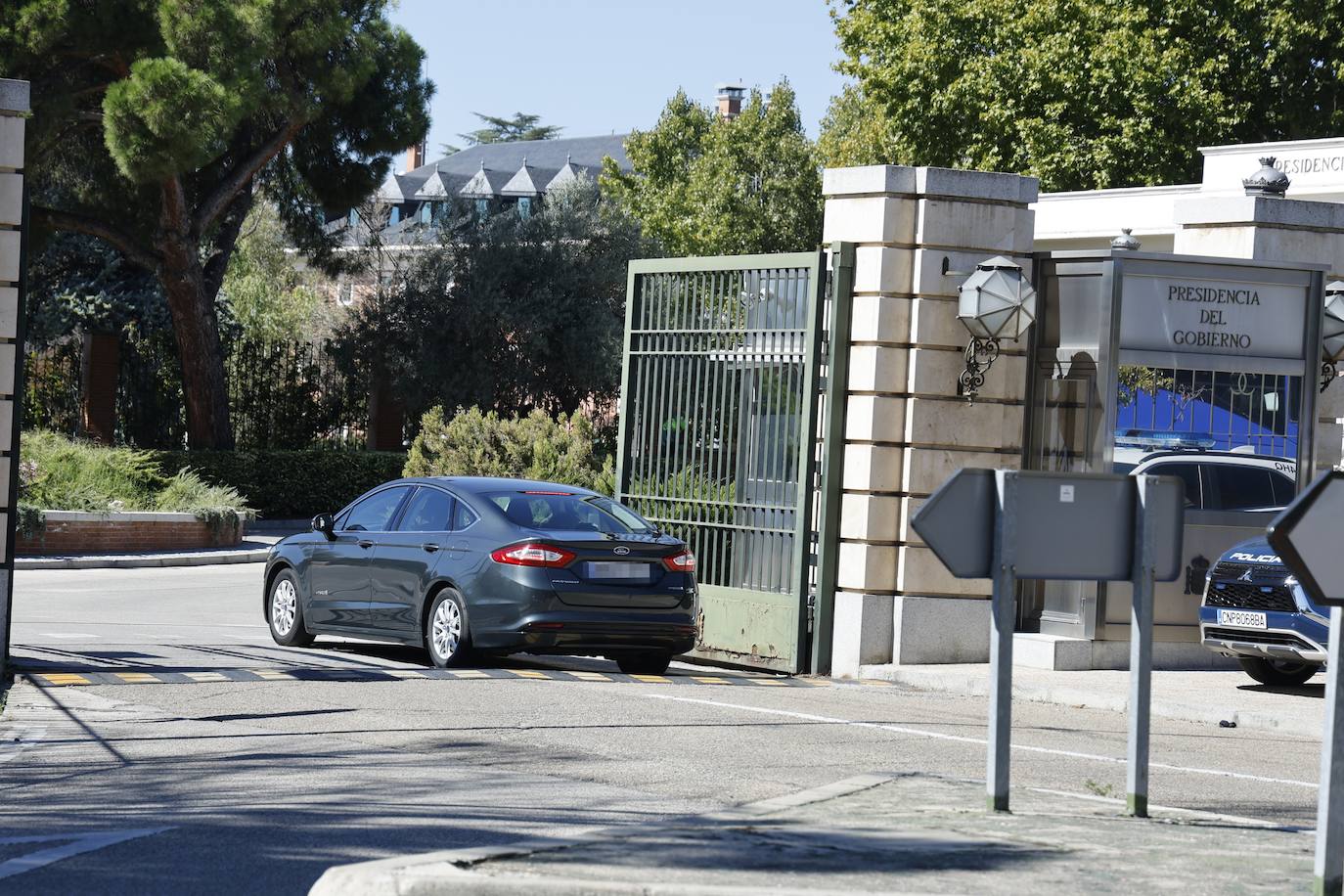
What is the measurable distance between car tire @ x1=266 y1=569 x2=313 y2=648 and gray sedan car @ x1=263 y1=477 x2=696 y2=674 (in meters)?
0.29

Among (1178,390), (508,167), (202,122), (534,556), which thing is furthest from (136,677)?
(508,167)

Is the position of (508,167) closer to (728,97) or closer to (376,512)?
(728,97)

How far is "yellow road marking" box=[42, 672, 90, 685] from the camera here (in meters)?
11.9

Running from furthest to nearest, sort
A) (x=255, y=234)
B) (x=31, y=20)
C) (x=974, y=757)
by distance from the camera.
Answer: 1. (x=255, y=234)
2. (x=31, y=20)
3. (x=974, y=757)

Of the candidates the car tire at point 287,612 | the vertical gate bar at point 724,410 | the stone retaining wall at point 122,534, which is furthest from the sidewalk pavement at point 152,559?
the vertical gate bar at point 724,410

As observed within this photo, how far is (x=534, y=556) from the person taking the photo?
41.9ft

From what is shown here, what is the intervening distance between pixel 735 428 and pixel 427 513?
9.02 feet

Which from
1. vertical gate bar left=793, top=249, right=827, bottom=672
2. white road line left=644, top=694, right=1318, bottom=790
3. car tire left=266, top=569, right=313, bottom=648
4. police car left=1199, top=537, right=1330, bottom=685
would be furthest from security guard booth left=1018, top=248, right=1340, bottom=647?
car tire left=266, top=569, right=313, bottom=648

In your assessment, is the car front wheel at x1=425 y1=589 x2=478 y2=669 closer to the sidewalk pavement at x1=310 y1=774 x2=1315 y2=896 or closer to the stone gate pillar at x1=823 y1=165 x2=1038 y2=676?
the stone gate pillar at x1=823 y1=165 x2=1038 y2=676

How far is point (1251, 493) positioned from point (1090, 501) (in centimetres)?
826

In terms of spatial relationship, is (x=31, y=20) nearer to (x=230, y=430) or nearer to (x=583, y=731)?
(x=230, y=430)

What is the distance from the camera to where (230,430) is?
3488 centimetres

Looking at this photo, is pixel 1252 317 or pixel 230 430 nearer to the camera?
pixel 1252 317

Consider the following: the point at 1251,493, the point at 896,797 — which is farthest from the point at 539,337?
the point at 896,797
